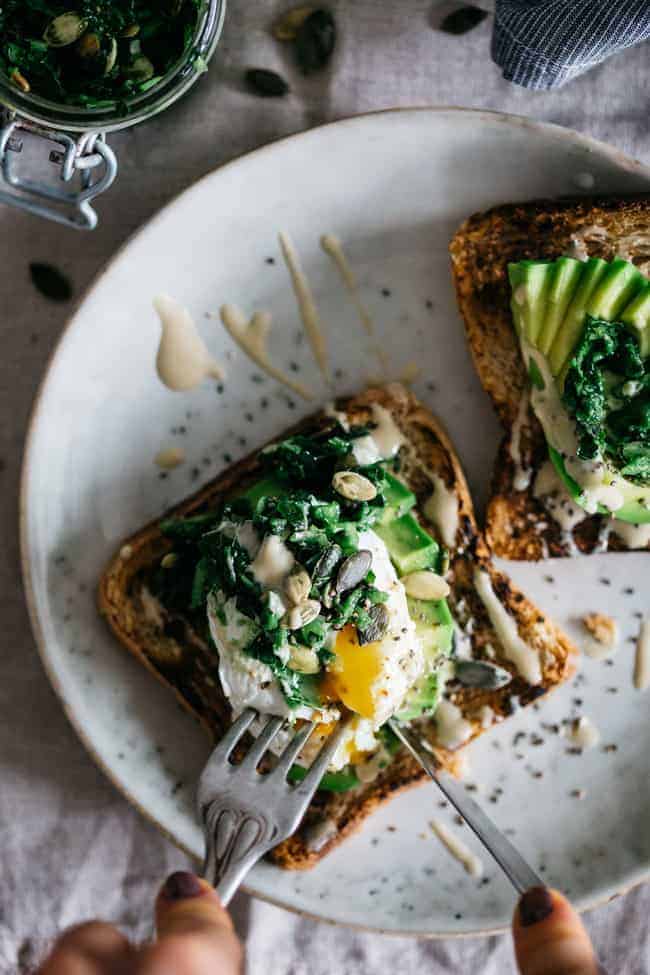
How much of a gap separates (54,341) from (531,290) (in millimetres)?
1184

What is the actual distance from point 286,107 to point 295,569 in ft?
3.93

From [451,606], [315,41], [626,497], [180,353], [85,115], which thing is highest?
[85,115]

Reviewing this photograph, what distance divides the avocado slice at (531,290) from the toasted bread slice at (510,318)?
9cm

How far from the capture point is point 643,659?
7.72 feet

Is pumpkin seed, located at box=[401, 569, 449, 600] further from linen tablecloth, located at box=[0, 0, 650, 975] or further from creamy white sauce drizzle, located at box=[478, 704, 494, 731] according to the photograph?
linen tablecloth, located at box=[0, 0, 650, 975]

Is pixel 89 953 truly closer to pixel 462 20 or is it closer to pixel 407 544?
pixel 407 544

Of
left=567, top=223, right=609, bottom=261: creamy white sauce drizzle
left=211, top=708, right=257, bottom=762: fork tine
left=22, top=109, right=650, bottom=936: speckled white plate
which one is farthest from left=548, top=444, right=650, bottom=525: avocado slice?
left=211, top=708, right=257, bottom=762: fork tine

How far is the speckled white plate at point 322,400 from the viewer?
2.22m

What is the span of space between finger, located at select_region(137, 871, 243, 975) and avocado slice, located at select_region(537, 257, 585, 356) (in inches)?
53.6

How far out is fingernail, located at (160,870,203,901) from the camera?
1462mm

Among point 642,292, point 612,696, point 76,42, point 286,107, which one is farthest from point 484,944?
point 76,42

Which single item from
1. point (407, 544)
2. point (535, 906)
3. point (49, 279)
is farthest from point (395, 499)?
point (49, 279)

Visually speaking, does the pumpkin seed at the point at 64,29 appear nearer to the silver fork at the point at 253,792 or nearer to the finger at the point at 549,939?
the silver fork at the point at 253,792

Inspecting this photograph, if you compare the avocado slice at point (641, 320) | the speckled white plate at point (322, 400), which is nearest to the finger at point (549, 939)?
the speckled white plate at point (322, 400)
